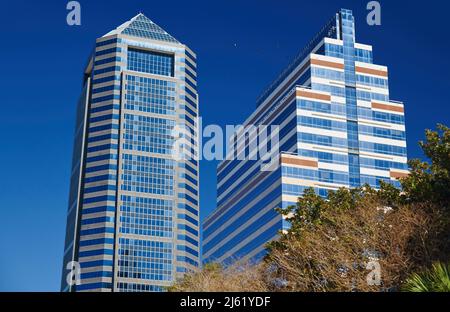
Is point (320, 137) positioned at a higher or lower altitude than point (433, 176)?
higher

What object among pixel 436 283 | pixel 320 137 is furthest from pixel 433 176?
pixel 320 137

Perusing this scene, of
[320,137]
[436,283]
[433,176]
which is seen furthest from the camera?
[320,137]

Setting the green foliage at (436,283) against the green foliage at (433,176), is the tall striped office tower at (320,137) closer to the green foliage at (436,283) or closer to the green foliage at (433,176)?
the green foliage at (433,176)

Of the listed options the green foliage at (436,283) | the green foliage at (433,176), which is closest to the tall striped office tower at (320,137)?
the green foliage at (433,176)

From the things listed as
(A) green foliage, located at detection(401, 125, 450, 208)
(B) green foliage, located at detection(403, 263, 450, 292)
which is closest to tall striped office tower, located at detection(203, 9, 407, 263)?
(A) green foliage, located at detection(401, 125, 450, 208)

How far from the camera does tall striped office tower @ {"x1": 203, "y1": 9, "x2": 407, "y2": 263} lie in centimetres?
15038

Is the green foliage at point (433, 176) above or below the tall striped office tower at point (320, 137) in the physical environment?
below

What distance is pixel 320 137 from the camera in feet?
516

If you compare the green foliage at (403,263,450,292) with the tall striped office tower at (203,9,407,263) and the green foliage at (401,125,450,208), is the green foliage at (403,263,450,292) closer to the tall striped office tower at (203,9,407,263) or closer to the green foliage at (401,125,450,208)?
the green foliage at (401,125,450,208)

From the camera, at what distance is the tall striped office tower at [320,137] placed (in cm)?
15038

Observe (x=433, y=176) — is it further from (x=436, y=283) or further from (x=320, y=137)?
(x=320, y=137)

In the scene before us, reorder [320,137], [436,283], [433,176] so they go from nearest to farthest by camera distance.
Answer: [436,283], [433,176], [320,137]
